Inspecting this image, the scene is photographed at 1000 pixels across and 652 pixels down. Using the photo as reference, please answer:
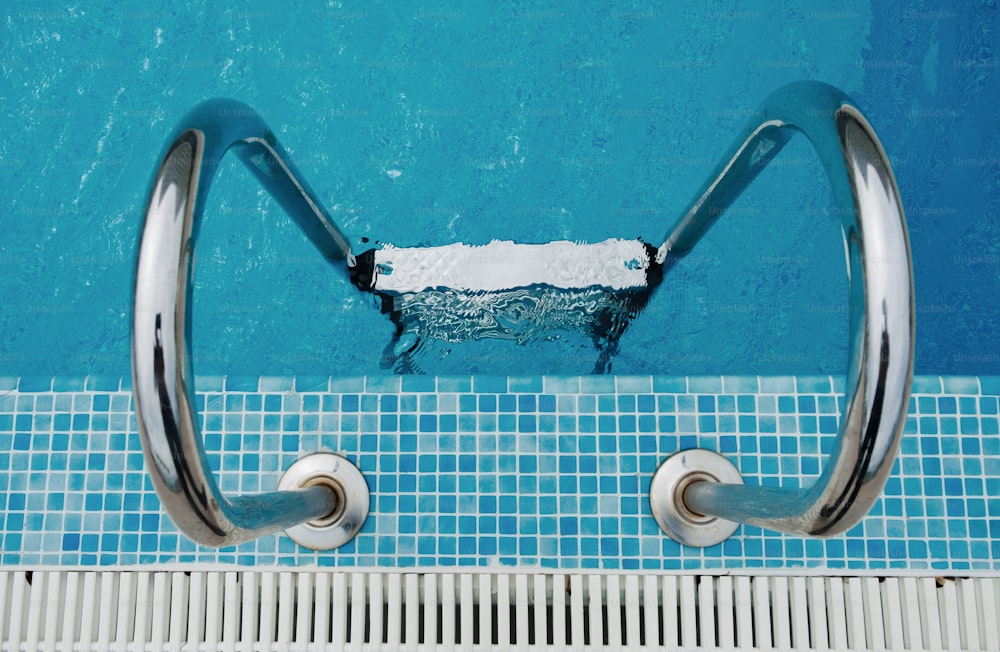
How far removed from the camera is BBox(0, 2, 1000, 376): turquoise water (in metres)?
2.39

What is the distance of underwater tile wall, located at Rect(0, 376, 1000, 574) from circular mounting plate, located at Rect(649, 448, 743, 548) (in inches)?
1.0

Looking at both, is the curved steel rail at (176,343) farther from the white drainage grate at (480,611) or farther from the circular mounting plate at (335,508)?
the white drainage grate at (480,611)

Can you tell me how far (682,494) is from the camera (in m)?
1.44

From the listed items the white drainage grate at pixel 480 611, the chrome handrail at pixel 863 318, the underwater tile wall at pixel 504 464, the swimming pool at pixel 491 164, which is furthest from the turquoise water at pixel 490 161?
the chrome handrail at pixel 863 318

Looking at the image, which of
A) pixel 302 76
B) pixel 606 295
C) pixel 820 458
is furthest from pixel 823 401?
pixel 302 76

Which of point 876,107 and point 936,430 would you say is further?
point 876,107

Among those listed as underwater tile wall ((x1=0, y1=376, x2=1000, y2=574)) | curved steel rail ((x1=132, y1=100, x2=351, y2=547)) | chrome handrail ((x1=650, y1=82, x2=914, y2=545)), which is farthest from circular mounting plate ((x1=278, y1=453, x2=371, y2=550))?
chrome handrail ((x1=650, y1=82, x2=914, y2=545))

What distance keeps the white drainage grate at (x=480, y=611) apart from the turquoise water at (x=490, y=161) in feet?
3.20

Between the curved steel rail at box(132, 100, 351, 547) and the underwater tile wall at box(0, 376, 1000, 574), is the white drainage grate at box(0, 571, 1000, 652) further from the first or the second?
the curved steel rail at box(132, 100, 351, 547)

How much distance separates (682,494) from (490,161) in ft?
4.68

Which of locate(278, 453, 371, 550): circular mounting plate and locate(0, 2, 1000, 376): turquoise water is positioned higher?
locate(0, 2, 1000, 376): turquoise water

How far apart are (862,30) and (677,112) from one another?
0.68m

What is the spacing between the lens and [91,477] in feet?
4.91

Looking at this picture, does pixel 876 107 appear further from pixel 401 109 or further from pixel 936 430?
pixel 401 109
